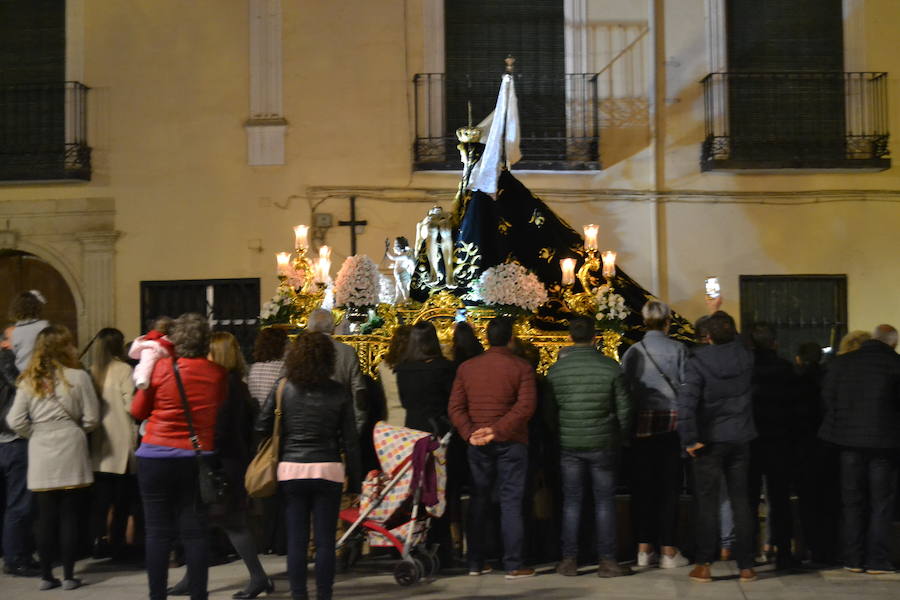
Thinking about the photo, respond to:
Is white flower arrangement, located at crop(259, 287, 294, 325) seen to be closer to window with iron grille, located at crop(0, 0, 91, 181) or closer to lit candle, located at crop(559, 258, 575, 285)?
lit candle, located at crop(559, 258, 575, 285)

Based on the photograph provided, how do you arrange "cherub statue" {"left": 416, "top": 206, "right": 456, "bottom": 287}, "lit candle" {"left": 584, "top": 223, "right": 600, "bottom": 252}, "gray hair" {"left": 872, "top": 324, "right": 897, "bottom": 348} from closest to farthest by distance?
1. "gray hair" {"left": 872, "top": 324, "right": 897, "bottom": 348}
2. "cherub statue" {"left": 416, "top": 206, "right": 456, "bottom": 287}
3. "lit candle" {"left": 584, "top": 223, "right": 600, "bottom": 252}

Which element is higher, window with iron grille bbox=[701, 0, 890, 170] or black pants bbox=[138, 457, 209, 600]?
window with iron grille bbox=[701, 0, 890, 170]

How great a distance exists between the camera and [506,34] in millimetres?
14523

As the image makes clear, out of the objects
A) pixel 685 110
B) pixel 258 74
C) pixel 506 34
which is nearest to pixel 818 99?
pixel 685 110

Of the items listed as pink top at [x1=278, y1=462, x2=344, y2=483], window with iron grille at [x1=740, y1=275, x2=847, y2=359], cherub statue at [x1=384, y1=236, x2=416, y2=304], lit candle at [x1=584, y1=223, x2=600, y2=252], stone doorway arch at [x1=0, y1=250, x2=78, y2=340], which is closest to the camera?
pink top at [x1=278, y1=462, x2=344, y2=483]

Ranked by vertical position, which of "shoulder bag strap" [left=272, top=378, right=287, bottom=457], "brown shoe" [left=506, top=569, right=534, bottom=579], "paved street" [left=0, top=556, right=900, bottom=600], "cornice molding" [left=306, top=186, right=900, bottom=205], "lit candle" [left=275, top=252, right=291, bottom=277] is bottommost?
"paved street" [left=0, top=556, right=900, bottom=600]

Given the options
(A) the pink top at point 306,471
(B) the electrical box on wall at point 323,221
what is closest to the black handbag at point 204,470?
(A) the pink top at point 306,471

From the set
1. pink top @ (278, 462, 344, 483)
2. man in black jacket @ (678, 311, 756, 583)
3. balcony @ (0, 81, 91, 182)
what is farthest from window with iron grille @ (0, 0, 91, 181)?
man in black jacket @ (678, 311, 756, 583)

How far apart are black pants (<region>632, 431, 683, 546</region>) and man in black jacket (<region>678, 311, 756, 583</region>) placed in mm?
472

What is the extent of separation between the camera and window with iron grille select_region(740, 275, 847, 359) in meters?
14.3

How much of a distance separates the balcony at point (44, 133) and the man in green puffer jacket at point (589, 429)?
8.29 metres

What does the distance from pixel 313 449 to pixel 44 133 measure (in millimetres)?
9373

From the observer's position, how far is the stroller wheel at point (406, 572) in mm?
7605

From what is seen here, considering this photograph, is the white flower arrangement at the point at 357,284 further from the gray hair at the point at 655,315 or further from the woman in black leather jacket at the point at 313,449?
the woman in black leather jacket at the point at 313,449
